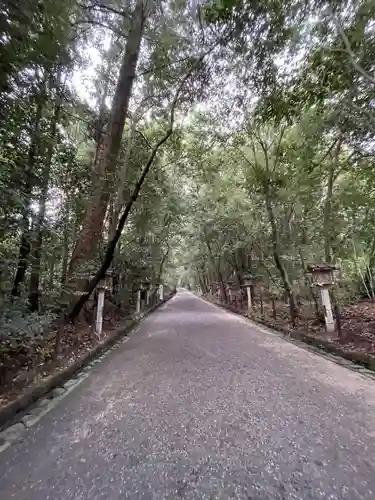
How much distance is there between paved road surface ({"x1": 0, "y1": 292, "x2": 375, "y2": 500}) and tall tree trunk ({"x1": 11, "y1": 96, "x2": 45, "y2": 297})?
1.91 meters

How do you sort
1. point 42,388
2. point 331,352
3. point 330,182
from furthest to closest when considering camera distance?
1. point 330,182
2. point 331,352
3. point 42,388

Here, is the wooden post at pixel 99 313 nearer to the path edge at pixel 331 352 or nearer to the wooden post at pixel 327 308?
the path edge at pixel 331 352

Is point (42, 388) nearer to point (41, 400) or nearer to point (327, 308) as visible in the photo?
point (41, 400)

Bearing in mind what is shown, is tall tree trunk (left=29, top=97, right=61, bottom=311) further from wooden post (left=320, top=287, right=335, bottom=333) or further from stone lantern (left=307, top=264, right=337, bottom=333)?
wooden post (left=320, top=287, right=335, bottom=333)

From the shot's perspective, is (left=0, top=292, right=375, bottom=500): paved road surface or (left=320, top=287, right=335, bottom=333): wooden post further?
(left=320, top=287, right=335, bottom=333): wooden post

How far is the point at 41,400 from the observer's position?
371 centimetres

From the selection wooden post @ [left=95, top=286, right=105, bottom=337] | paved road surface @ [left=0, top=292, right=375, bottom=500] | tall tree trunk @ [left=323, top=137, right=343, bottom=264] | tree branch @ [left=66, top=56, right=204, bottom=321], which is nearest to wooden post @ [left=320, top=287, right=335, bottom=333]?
tall tree trunk @ [left=323, top=137, right=343, bottom=264]

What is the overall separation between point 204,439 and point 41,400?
2159mm

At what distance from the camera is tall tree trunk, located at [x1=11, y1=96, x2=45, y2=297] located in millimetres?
3699

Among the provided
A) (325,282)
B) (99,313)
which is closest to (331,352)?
(325,282)

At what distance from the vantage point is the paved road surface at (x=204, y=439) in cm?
203

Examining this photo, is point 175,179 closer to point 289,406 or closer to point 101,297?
point 101,297

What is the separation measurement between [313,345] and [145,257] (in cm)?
747

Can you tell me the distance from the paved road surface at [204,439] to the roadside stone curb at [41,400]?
0.13 m
